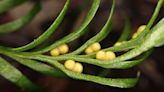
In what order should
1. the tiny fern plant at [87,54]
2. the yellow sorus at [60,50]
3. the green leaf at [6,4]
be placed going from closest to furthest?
the tiny fern plant at [87,54], the yellow sorus at [60,50], the green leaf at [6,4]

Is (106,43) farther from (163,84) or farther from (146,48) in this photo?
(146,48)

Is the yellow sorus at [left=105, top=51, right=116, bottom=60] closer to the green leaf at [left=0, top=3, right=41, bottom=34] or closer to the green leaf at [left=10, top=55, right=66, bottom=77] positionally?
the green leaf at [left=10, top=55, right=66, bottom=77]

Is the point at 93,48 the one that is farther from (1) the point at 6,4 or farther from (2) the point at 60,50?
(1) the point at 6,4

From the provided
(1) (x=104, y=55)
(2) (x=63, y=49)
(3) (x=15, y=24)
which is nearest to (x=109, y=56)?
(1) (x=104, y=55)

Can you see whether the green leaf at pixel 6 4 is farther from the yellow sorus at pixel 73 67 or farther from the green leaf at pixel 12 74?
the yellow sorus at pixel 73 67

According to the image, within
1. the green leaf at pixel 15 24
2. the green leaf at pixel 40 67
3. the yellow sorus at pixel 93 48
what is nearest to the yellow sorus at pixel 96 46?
the yellow sorus at pixel 93 48

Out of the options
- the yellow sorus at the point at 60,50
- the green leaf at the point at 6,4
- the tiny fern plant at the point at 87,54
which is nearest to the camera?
the tiny fern plant at the point at 87,54

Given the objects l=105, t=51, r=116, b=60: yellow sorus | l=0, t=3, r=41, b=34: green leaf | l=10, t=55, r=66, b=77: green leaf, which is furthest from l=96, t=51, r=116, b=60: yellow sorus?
l=0, t=3, r=41, b=34: green leaf

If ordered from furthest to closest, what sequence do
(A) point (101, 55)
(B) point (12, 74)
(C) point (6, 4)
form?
(C) point (6, 4)
(B) point (12, 74)
(A) point (101, 55)

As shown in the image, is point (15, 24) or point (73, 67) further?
point (15, 24)

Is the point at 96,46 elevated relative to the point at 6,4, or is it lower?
lower

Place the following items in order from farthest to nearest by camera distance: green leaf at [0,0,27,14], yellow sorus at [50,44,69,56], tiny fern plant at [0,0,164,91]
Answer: green leaf at [0,0,27,14] → yellow sorus at [50,44,69,56] → tiny fern plant at [0,0,164,91]
